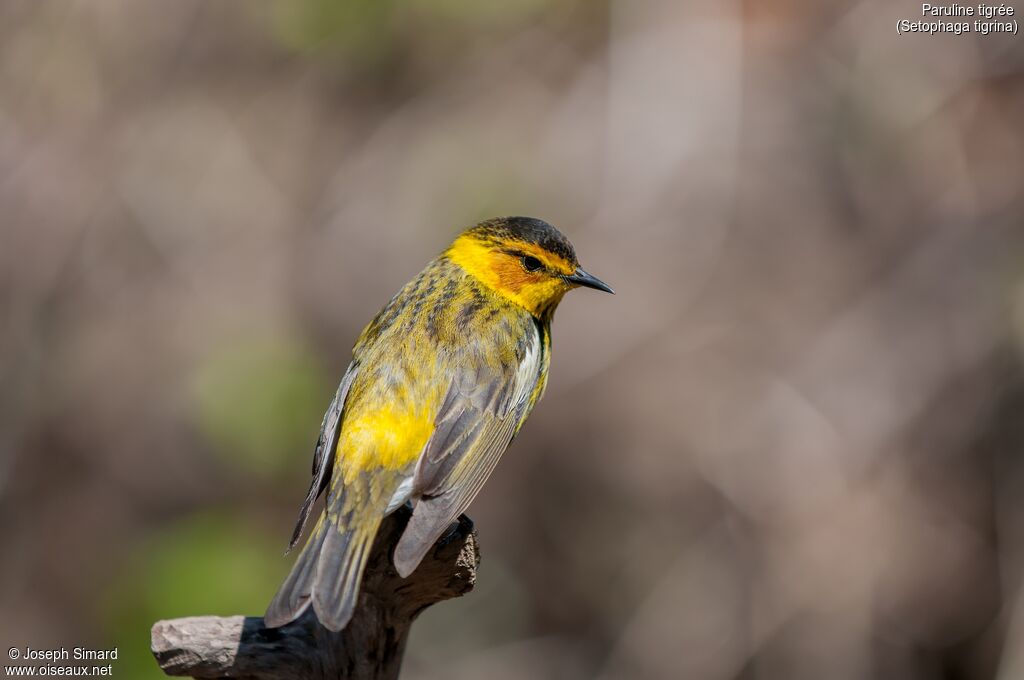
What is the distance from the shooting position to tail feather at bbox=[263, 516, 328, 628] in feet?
10.7

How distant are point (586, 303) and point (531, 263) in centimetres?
289

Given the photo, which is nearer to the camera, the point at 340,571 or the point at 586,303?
→ the point at 340,571

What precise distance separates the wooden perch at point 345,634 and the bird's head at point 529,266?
120 centimetres

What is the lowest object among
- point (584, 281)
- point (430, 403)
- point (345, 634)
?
point (345, 634)

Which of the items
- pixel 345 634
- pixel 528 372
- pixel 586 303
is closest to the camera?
pixel 345 634

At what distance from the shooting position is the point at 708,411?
287 inches

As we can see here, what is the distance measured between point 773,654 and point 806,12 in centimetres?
441

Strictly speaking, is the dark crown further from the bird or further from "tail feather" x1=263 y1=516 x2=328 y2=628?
"tail feather" x1=263 y1=516 x2=328 y2=628

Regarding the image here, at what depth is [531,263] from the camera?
4.68 m

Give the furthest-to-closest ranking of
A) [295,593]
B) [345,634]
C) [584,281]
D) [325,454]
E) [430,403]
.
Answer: [584,281], [430,403], [325,454], [345,634], [295,593]

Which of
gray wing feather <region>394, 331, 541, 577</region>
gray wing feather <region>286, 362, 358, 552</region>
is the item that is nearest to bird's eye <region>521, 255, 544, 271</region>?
gray wing feather <region>394, 331, 541, 577</region>

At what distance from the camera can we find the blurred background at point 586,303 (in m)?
6.94

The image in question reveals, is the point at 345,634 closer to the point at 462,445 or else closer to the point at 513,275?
the point at 462,445

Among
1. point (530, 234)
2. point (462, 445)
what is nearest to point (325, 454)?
point (462, 445)
